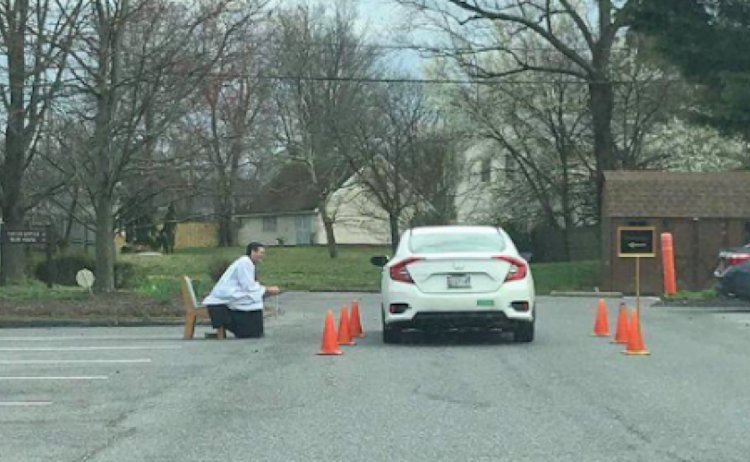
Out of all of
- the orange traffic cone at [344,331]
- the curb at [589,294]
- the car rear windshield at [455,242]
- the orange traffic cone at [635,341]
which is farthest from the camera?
the curb at [589,294]

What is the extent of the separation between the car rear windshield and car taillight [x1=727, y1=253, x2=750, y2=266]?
8.91 metres

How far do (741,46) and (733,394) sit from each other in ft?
61.8

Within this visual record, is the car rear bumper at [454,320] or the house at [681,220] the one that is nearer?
the car rear bumper at [454,320]

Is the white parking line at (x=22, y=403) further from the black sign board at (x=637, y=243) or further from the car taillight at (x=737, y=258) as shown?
the car taillight at (x=737, y=258)

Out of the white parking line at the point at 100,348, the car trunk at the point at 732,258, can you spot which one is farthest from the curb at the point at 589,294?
the white parking line at the point at 100,348

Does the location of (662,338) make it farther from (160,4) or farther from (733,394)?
(160,4)

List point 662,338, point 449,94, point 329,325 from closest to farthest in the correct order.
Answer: point 329,325
point 662,338
point 449,94

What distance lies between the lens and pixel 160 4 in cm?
2316

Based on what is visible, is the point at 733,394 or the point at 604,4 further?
the point at 604,4

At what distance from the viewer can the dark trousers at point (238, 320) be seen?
16766 mm

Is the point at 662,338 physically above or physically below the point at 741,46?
below

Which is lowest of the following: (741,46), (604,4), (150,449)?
(150,449)

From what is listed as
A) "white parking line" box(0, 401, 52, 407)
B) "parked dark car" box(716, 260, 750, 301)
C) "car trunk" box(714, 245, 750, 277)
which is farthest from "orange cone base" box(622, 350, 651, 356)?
"car trunk" box(714, 245, 750, 277)

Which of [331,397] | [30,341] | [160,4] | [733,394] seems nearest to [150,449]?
[331,397]
